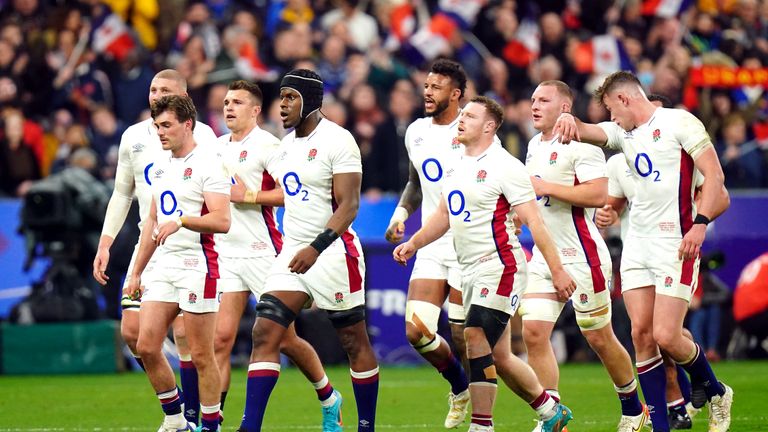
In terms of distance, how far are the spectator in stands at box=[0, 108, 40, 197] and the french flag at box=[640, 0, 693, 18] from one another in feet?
33.4

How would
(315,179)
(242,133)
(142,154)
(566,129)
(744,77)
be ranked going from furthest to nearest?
(744,77) < (242,133) < (142,154) < (566,129) < (315,179)

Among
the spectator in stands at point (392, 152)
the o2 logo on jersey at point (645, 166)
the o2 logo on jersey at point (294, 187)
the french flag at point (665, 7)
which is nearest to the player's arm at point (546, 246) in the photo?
the o2 logo on jersey at point (645, 166)

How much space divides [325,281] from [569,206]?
221 cm

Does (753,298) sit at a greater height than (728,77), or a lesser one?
lesser

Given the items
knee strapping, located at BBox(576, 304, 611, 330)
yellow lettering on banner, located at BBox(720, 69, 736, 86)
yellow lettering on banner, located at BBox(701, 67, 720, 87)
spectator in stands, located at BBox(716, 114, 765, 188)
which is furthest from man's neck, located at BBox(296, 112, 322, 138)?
yellow lettering on banner, located at BBox(720, 69, 736, 86)

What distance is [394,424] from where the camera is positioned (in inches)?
475

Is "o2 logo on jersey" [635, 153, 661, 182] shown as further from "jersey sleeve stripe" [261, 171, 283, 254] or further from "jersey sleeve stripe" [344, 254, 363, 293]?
"jersey sleeve stripe" [261, 171, 283, 254]

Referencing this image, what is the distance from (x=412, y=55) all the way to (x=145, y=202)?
10.4 metres

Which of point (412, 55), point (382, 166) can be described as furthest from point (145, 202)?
point (412, 55)

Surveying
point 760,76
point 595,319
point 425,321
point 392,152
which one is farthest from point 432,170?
point 760,76

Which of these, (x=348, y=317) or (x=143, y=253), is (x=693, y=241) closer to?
(x=348, y=317)

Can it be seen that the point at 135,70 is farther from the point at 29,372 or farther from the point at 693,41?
the point at 693,41

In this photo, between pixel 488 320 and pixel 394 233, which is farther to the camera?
pixel 394 233

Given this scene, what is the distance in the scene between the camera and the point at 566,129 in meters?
10.1
